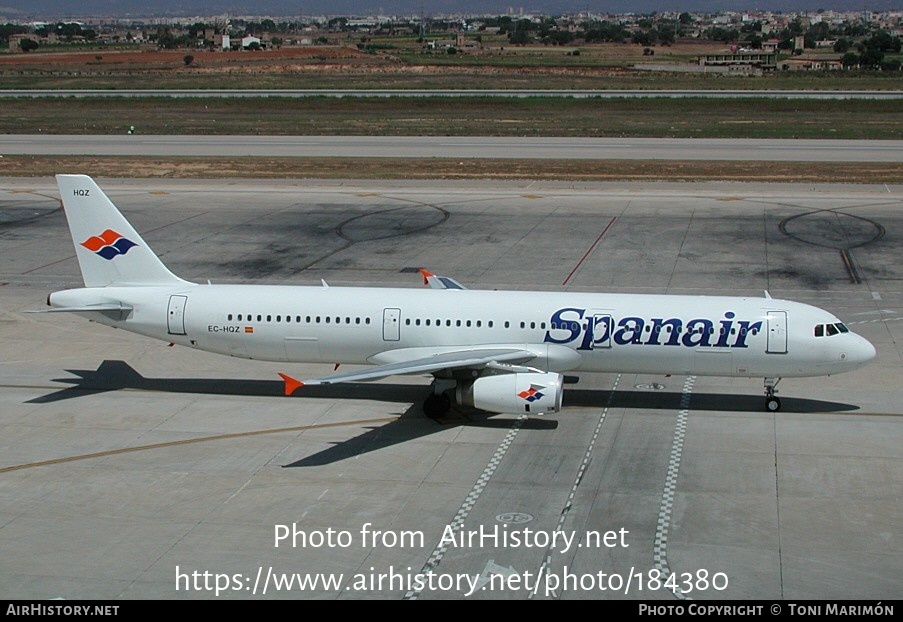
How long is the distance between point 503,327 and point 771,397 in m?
8.85

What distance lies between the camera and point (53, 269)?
54.3 metres

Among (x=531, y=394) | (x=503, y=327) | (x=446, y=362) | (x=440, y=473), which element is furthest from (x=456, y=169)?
(x=440, y=473)

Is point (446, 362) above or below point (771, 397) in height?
above

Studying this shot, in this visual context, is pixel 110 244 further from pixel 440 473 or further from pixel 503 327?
pixel 440 473

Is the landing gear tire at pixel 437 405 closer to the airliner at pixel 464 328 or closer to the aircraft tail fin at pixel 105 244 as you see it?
the airliner at pixel 464 328

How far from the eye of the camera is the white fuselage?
111ft

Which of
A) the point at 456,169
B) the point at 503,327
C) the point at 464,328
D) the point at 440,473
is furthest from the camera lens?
the point at 456,169

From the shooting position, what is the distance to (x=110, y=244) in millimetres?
36688

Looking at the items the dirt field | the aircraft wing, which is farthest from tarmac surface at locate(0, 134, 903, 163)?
the aircraft wing

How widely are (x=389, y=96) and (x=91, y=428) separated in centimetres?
10110

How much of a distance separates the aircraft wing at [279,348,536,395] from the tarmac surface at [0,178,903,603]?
1.96 meters

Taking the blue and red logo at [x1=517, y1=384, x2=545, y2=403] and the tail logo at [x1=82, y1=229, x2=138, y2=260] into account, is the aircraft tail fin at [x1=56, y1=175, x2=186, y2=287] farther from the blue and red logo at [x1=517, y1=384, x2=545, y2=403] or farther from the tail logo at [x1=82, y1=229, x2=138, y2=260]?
the blue and red logo at [x1=517, y1=384, x2=545, y2=403]

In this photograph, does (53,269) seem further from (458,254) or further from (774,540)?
(774,540)

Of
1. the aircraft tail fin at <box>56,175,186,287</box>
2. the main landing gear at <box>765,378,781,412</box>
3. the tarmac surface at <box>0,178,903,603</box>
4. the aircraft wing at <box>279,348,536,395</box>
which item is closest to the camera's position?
the tarmac surface at <box>0,178,903,603</box>
